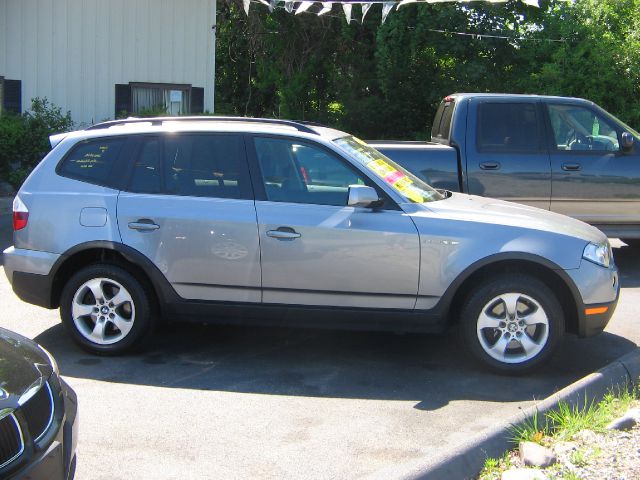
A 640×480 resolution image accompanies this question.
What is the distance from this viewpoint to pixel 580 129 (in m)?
9.66

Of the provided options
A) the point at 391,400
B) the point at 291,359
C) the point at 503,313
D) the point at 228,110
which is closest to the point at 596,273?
the point at 503,313

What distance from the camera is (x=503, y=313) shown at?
6062mm

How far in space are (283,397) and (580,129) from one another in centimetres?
562

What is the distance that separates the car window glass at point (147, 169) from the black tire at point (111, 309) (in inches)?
24.8

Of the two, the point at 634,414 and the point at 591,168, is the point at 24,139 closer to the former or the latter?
the point at 591,168

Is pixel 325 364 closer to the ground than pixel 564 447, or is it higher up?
closer to the ground

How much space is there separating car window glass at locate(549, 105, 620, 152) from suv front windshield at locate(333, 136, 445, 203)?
337 cm

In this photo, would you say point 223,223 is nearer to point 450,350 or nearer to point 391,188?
point 391,188

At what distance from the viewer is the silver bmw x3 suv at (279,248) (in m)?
6.02

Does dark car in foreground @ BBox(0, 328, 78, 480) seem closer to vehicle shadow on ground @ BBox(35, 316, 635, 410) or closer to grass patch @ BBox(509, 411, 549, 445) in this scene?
vehicle shadow on ground @ BBox(35, 316, 635, 410)

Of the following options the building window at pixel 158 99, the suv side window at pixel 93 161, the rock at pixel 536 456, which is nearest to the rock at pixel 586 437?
the rock at pixel 536 456

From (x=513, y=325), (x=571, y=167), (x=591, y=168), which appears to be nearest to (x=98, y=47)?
(x=571, y=167)

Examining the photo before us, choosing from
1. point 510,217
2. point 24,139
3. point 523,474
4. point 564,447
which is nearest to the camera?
point 523,474

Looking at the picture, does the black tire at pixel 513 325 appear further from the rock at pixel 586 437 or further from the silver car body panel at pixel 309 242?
the rock at pixel 586 437
